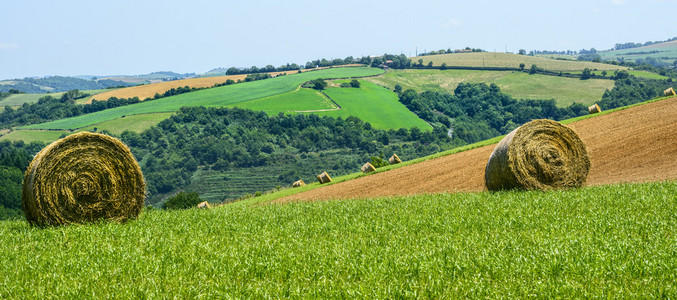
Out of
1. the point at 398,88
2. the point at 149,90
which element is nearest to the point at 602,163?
the point at 398,88

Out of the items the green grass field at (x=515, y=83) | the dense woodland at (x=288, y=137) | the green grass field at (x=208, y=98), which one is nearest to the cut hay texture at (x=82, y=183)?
the dense woodland at (x=288, y=137)

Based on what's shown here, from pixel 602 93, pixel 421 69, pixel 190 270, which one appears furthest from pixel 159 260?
pixel 421 69

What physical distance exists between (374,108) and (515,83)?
44.5 metres

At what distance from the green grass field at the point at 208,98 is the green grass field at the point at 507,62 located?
37.5 meters

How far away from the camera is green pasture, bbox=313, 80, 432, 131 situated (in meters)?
119

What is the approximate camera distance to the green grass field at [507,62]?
15704cm

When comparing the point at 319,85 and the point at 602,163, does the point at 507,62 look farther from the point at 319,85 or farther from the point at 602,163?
the point at 602,163

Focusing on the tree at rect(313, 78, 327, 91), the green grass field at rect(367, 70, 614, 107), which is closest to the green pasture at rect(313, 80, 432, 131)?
the tree at rect(313, 78, 327, 91)

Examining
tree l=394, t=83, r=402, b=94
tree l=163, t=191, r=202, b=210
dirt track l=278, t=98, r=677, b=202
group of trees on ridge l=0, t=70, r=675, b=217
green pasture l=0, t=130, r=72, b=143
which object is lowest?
group of trees on ridge l=0, t=70, r=675, b=217

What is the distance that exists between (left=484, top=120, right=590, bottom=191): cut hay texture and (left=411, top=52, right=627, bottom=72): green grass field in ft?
477

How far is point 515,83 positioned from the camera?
146 meters

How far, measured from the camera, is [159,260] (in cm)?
933

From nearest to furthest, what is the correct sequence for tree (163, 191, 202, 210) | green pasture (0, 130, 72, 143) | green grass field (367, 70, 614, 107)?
tree (163, 191, 202, 210)
green pasture (0, 130, 72, 143)
green grass field (367, 70, 614, 107)

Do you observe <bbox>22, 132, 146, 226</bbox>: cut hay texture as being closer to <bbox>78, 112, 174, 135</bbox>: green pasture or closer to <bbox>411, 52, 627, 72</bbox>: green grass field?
<bbox>78, 112, 174, 135</bbox>: green pasture
